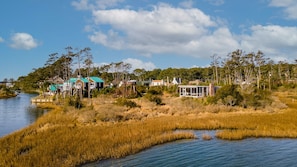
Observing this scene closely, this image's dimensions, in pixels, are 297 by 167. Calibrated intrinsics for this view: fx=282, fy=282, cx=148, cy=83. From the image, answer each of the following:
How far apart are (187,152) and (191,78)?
112163mm

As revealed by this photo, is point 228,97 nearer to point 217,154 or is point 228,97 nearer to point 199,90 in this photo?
point 199,90

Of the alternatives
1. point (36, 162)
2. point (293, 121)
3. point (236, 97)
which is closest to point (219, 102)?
point (236, 97)

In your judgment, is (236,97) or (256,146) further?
(236,97)

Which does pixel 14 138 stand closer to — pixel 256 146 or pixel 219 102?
pixel 256 146

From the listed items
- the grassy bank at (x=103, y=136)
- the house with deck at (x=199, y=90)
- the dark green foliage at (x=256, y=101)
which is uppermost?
the house with deck at (x=199, y=90)

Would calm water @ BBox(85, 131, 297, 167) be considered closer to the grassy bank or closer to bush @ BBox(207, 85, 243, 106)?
the grassy bank

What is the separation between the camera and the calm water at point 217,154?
48.9ft

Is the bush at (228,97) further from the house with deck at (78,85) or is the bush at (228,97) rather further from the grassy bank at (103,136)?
the house with deck at (78,85)

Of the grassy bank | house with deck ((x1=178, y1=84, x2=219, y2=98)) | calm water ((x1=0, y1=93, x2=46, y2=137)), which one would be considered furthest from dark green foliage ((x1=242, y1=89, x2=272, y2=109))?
calm water ((x1=0, y1=93, x2=46, y2=137))

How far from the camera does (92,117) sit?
2845cm

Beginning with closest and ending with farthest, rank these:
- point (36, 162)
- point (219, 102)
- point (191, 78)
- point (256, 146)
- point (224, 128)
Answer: point (36, 162), point (256, 146), point (224, 128), point (219, 102), point (191, 78)

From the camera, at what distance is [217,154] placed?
16.7 metres

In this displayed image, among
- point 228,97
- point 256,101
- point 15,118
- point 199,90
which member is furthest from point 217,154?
point 199,90

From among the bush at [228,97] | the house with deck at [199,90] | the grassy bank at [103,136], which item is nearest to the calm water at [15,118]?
the grassy bank at [103,136]
